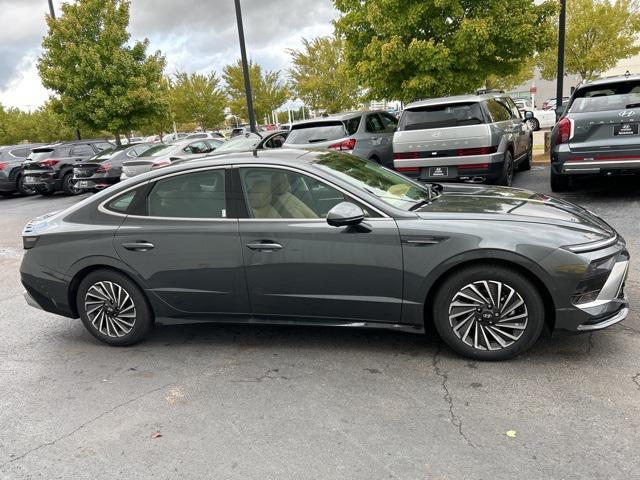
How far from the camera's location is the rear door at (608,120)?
24.2 ft

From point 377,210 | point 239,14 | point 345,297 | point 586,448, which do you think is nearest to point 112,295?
point 345,297

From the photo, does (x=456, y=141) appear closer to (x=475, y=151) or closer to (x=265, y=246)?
(x=475, y=151)

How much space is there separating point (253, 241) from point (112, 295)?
137 cm

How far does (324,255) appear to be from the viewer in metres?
3.81

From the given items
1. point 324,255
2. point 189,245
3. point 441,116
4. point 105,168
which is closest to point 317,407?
point 324,255

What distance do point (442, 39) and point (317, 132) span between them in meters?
3.84

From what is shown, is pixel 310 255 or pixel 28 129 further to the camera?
pixel 28 129

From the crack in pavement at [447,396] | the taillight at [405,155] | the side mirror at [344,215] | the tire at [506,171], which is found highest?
the side mirror at [344,215]

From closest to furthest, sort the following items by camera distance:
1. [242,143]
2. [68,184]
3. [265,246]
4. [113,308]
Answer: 1. [265,246]
2. [113,308]
3. [242,143]
4. [68,184]

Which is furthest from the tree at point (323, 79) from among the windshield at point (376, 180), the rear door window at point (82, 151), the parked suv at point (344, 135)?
the windshield at point (376, 180)

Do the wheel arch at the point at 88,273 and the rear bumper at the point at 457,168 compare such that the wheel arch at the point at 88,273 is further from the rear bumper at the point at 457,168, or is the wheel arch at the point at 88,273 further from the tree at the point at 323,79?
the tree at the point at 323,79

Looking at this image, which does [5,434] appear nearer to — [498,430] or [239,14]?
[498,430]

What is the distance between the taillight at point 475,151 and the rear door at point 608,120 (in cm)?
115

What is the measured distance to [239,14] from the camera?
47.1 ft
